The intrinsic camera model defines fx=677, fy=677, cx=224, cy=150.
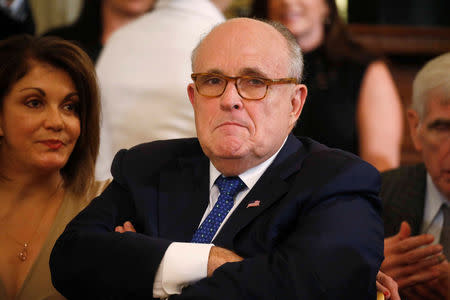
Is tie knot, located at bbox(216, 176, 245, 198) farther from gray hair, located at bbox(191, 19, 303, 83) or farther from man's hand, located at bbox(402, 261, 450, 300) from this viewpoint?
man's hand, located at bbox(402, 261, 450, 300)

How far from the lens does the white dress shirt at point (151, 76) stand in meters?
2.89

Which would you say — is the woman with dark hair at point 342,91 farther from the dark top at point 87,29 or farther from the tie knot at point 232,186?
the tie knot at point 232,186

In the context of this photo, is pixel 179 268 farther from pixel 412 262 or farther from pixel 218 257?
pixel 412 262

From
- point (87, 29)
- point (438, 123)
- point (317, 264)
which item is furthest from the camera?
point (87, 29)

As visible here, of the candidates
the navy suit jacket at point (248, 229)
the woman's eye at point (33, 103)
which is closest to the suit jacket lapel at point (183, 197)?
the navy suit jacket at point (248, 229)

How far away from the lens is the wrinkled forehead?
2027 mm

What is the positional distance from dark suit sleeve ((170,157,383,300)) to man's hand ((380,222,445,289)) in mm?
434

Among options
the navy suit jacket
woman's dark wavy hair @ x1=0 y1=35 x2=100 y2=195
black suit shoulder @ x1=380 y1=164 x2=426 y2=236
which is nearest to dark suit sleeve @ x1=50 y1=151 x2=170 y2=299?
the navy suit jacket

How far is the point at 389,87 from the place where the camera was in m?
3.48

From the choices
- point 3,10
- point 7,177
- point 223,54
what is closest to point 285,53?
point 223,54

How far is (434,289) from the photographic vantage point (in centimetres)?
236

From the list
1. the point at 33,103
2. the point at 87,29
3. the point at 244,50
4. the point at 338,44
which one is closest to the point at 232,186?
the point at 244,50

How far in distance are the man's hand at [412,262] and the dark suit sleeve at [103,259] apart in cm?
84

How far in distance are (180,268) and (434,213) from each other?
47.6 inches
